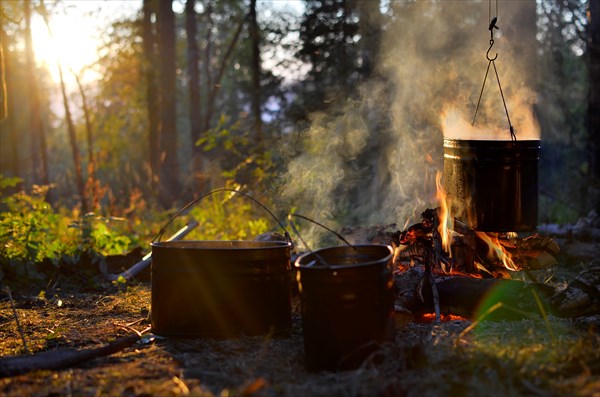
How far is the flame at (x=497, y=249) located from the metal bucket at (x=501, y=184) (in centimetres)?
33

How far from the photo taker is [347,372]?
371 centimetres

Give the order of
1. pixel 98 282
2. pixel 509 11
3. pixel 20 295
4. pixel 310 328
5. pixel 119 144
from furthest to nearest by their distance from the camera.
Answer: pixel 119 144
pixel 509 11
pixel 98 282
pixel 20 295
pixel 310 328

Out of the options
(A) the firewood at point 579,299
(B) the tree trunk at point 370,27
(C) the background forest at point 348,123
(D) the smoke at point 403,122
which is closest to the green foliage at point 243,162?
(C) the background forest at point 348,123

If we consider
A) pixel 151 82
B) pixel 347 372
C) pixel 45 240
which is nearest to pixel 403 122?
pixel 45 240

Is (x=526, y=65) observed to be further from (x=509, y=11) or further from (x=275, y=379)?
(x=275, y=379)

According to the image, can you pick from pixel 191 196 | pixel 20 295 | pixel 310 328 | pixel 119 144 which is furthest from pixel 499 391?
pixel 119 144

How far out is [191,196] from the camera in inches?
545

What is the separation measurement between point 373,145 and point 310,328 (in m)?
7.24

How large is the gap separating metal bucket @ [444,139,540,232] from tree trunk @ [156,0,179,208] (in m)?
10.8

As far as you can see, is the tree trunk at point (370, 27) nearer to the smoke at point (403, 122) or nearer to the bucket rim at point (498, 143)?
the smoke at point (403, 122)

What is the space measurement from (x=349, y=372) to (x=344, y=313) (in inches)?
14.6

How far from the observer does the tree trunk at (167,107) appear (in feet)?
50.1

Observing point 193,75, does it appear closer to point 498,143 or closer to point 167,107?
point 167,107

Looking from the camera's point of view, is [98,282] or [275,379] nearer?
[275,379]
